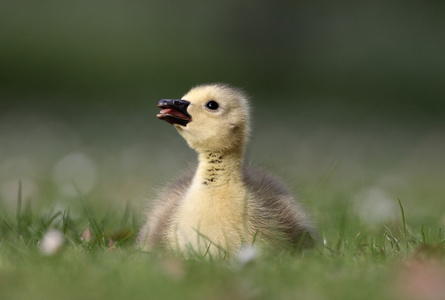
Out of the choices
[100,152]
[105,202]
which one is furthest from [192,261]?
[100,152]

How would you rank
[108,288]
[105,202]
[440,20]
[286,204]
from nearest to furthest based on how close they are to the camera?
[108,288]
[286,204]
[105,202]
[440,20]

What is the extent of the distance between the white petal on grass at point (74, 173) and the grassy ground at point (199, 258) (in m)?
0.02

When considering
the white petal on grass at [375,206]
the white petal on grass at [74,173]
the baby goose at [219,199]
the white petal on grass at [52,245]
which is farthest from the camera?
the white petal on grass at [74,173]

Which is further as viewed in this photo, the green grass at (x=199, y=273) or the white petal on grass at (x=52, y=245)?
the white petal on grass at (x=52, y=245)

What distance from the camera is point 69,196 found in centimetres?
703

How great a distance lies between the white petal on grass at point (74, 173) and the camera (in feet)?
24.5

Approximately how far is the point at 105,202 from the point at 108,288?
12.8 feet

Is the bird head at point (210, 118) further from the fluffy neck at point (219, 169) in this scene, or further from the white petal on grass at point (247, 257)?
the white petal on grass at point (247, 257)

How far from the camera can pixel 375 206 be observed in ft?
19.5

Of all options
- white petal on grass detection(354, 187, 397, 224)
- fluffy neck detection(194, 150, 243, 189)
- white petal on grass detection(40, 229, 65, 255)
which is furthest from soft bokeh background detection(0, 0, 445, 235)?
white petal on grass detection(40, 229, 65, 255)

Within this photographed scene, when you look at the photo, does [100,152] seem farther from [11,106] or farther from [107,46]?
[107,46]

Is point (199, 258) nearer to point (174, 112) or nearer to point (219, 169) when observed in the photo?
point (219, 169)

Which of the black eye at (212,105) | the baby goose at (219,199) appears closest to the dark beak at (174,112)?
the baby goose at (219,199)

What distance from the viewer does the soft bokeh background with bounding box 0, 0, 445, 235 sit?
7.64 meters
